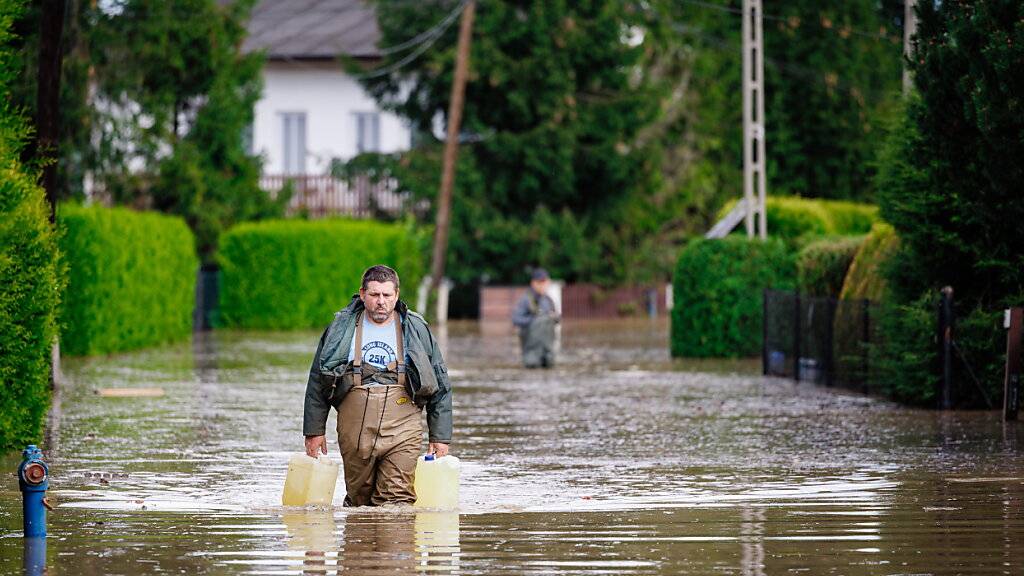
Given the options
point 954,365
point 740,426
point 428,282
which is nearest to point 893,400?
point 954,365

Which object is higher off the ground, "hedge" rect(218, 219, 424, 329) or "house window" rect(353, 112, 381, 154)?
"house window" rect(353, 112, 381, 154)

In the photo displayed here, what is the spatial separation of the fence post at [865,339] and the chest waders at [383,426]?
430 inches

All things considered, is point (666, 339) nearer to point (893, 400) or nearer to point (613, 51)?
point (613, 51)

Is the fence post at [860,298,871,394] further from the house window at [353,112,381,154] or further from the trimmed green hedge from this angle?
the house window at [353,112,381,154]

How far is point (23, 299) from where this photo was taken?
14.1 metres

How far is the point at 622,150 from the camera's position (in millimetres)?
51094

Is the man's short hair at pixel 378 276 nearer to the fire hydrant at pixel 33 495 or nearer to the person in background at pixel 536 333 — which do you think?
the fire hydrant at pixel 33 495

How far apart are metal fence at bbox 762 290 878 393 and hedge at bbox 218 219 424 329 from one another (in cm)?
1689

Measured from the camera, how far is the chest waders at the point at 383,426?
11117 millimetres

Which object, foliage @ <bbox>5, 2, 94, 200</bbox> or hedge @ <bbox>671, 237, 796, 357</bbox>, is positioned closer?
hedge @ <bbox>671, 237, 796, 357</bbox>

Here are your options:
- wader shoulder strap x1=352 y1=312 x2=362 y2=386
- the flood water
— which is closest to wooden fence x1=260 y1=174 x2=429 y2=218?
the flood water

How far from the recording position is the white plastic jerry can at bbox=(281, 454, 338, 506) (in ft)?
37.7

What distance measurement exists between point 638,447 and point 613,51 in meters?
34.1

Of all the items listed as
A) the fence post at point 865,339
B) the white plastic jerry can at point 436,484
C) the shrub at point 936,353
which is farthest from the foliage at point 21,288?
the fence post at point 865,339
